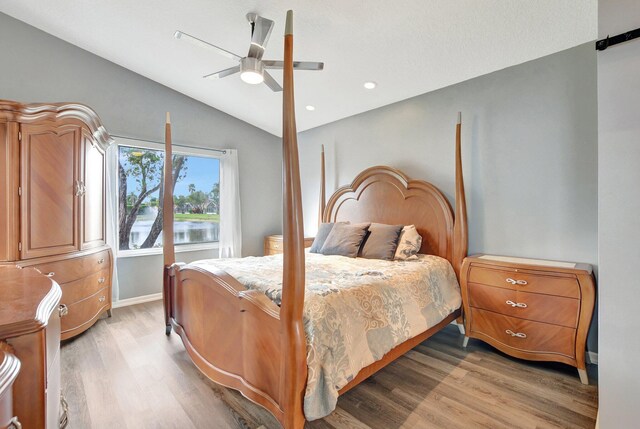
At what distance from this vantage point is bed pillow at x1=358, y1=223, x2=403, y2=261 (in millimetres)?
2961

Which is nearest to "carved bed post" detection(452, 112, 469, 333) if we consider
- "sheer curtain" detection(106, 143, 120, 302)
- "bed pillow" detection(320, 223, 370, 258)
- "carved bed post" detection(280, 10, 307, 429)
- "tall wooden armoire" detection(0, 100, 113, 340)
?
"bed pillow" detection(320, 223, 370, 258)

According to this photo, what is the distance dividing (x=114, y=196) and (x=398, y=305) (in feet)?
11.9

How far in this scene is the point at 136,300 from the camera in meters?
3.88

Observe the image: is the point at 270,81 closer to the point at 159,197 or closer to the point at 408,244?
the point at 408,244

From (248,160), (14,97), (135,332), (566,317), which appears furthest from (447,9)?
(14,97)

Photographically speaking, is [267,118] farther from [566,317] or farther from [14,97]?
[566,317]

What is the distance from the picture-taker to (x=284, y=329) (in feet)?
4.75

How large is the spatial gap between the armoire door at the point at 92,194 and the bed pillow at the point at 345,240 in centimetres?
242

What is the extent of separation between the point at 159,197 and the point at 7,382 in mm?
4040

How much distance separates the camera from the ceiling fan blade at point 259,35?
2.15 metres

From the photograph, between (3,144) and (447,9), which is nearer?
(447,9)

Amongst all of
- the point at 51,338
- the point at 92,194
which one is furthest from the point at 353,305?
the point at 92,194

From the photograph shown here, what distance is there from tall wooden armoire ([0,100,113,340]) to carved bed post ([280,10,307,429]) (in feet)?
7.91

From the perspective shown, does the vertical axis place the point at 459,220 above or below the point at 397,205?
below
